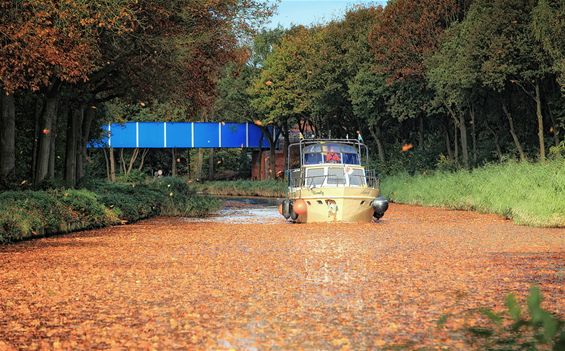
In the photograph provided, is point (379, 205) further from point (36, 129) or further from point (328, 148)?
point (36, 129)

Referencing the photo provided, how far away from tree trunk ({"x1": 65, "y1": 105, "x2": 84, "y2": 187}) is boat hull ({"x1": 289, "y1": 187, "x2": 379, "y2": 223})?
8.71 metres

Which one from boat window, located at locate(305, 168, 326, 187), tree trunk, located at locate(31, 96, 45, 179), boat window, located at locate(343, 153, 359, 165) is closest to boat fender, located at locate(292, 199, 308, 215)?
boat window, located at locate(305, 168, 326, 187)

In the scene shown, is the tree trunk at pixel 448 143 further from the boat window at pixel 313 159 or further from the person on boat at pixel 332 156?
the boat window at pixel 313 159

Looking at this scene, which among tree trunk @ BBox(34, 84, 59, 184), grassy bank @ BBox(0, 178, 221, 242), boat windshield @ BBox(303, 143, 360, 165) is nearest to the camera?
grassy bank @ BBox(0, 178, 221, 242)

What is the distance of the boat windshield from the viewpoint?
35.8 metres

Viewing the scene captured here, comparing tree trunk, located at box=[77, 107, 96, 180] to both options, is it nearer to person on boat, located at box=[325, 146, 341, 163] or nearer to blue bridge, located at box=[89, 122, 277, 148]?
person on boat, located at box=[325, 146, 341, 163]

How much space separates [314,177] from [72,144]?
30.3 ft

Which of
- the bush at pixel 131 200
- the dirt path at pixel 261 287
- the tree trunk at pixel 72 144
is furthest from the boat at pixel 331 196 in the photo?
the tree trunk at pixel 72 144

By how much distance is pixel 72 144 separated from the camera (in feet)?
113

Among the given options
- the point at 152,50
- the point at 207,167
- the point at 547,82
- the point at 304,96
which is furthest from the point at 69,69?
the point at 207,167

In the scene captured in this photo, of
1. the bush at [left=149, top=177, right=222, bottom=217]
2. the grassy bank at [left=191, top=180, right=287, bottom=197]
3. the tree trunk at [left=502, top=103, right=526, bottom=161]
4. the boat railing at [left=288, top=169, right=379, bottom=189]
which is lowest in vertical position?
the bush at [left=149, top=177, right=222, bottom=217]

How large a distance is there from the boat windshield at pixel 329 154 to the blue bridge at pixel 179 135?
4147cm

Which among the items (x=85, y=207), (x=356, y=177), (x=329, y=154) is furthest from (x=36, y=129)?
(x=356, y=177)

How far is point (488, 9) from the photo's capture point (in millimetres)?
42062
